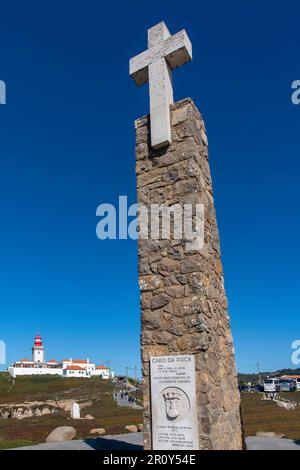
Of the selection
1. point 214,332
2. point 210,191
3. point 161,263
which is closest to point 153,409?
point 214,332

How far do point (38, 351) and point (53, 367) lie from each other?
6.81 metres

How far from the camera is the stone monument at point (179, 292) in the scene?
5.80 m

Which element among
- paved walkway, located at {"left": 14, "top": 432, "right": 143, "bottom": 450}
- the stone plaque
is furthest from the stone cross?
paved walkway, located at {"left": 14, "top": 432, "right": 143, "bottom": 450}

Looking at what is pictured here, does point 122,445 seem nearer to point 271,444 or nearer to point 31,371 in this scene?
point 271,444

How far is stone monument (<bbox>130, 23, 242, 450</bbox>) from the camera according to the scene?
19.0ft

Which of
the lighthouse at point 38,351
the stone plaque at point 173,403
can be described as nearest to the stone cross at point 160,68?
the stone plaque at point 173,403

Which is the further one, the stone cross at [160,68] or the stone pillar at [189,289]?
the stone cross at [160,68]

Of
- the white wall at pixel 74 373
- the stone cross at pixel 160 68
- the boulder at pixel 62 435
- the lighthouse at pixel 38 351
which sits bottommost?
the white wall at pixel 74 373

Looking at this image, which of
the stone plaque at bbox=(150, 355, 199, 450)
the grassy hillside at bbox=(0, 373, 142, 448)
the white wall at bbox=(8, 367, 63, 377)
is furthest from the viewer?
the white wall at bbox=(8, 367, 63, 377)

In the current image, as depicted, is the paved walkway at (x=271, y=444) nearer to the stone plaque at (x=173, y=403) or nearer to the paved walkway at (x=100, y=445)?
the paved walkway at (x=100, y=445)

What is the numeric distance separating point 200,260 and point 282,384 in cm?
5906

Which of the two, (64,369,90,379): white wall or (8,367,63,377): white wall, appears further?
(64,369,90,379): white wall

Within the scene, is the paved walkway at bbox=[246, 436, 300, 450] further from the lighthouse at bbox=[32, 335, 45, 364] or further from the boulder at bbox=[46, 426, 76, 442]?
the lighthouse at bbox=[32, 335, 45, 364]

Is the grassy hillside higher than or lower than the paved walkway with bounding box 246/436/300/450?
lower
